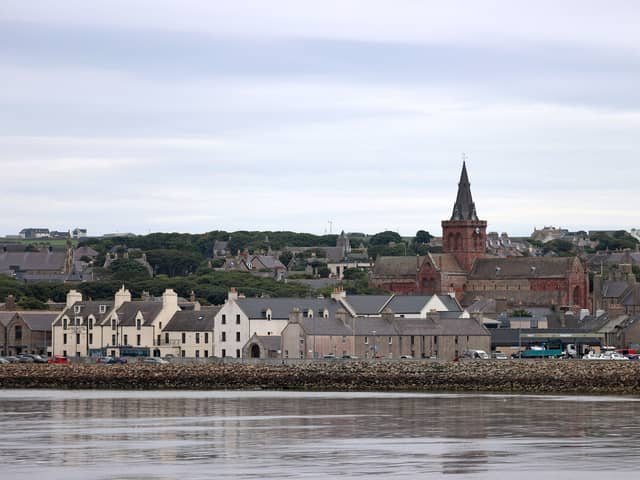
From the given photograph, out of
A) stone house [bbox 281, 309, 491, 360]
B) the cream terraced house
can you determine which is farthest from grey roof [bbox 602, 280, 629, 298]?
the cream terraced house

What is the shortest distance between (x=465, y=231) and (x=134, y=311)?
275ft

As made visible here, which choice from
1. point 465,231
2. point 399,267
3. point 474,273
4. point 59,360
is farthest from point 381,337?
point 465,231

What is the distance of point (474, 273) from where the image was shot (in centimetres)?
18688

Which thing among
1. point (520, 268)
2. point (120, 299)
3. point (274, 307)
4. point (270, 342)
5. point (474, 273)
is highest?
point (520, 268)

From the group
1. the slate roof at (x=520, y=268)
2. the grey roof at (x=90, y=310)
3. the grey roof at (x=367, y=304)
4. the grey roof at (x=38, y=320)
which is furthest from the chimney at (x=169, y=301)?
the slate roof at (x=520, y=268)

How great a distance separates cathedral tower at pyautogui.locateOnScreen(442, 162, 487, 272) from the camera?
190 metres

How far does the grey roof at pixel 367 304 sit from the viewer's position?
4596 inches

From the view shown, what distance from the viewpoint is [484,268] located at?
186 meters

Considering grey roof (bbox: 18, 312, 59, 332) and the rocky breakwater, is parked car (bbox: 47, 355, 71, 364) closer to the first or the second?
the rocky breakwater

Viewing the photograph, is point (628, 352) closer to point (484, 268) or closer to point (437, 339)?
point (437, 339)

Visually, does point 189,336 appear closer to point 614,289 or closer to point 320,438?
point 320,438

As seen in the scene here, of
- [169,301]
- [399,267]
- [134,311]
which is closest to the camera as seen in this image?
[169,301]

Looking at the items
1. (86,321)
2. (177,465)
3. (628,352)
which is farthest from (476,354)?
(177,465)

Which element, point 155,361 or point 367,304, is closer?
point 155,361
